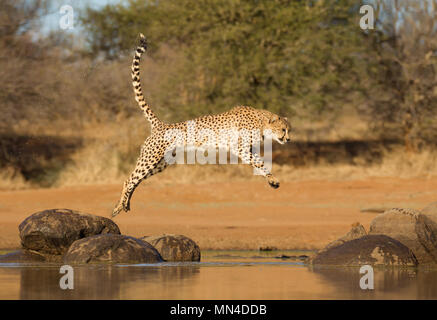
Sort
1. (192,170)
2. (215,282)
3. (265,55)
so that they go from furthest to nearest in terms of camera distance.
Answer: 1. (265,55)
2. (192,170)
3. (215,282)

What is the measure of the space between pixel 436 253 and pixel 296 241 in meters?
3.81

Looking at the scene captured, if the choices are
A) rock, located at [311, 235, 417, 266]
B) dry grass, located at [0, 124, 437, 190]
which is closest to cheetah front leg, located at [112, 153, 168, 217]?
rock, located at [311, 235, 417, 266]

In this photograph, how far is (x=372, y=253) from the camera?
12.1 m

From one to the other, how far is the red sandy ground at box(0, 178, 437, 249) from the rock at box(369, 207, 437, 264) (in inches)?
101

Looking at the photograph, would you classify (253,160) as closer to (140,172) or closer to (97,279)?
(140,172)

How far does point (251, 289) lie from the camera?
9875 millimetres

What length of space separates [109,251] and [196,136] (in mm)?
2760

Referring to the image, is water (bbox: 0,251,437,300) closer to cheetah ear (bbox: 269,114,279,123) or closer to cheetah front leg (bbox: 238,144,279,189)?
cheetah front leg (bbox: 238,144,279,189)

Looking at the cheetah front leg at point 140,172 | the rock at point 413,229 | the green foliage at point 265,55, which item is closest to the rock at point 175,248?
the cheetah front leg at point 140,172

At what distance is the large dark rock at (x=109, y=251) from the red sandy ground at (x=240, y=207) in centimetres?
336

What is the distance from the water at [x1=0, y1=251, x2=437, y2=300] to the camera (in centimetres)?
944

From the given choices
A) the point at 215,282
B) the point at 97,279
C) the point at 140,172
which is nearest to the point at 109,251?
the point at 97,279

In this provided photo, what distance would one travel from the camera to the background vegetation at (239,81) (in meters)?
25.9
